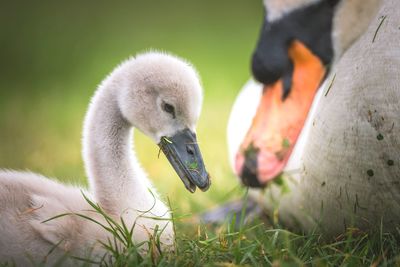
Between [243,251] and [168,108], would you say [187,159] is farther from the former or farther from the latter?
[243,251]

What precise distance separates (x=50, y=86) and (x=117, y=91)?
16.5 ft

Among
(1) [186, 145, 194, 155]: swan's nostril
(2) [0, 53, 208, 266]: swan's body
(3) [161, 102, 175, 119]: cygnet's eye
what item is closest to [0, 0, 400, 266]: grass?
(2) [0, 53, 208, 266]: swan's body

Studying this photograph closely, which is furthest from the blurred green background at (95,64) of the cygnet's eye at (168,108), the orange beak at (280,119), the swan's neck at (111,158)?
the orange beak at (280,119)

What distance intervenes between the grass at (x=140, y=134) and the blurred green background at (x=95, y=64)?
13 mm

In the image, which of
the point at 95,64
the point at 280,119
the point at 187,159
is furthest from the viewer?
the point at 95,64

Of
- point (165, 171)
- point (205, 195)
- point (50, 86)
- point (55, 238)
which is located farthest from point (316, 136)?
point (50, 86)

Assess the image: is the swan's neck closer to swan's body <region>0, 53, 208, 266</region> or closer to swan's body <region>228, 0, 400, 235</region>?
swan's body <region>0, 53, 208, 266</region>

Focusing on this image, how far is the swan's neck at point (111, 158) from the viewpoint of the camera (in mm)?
2387

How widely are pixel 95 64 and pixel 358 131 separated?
20.6 feet

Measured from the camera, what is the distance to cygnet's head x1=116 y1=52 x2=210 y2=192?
2.37m

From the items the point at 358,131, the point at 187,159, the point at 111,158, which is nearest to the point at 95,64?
the point at 111,158

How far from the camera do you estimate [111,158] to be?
244cm

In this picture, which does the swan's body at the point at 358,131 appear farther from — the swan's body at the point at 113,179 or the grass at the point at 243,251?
the swan's body at the point at 113,179

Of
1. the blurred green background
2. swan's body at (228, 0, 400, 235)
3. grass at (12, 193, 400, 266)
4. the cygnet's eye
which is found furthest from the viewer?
the blurred green background
